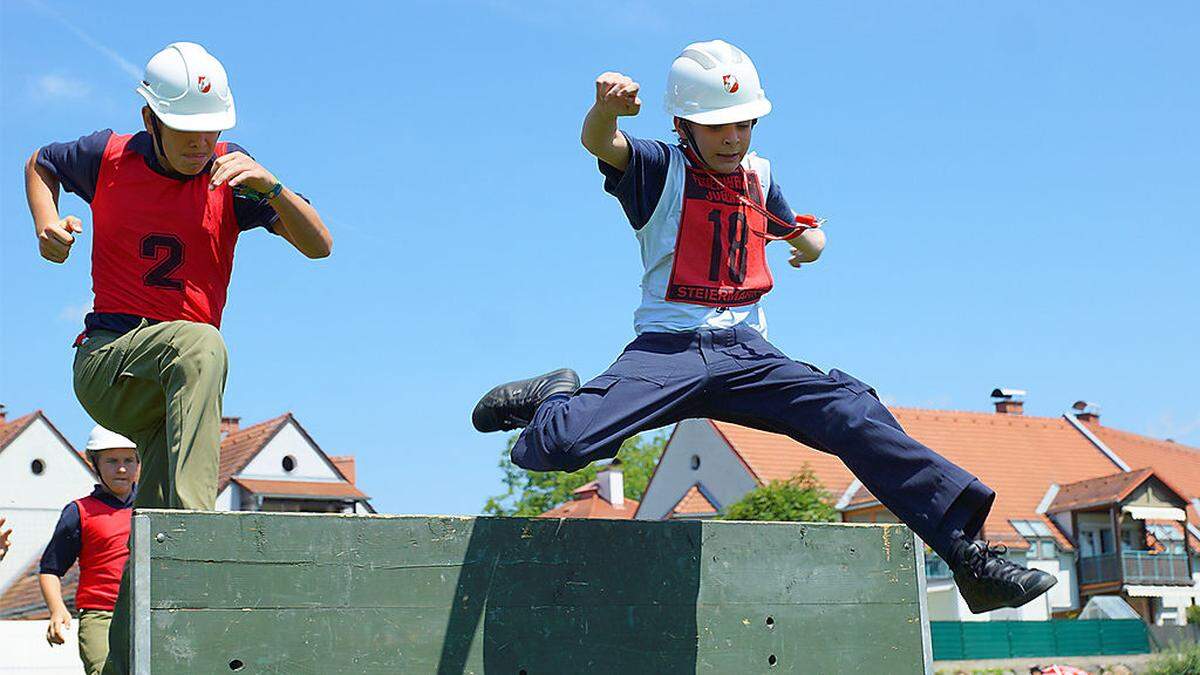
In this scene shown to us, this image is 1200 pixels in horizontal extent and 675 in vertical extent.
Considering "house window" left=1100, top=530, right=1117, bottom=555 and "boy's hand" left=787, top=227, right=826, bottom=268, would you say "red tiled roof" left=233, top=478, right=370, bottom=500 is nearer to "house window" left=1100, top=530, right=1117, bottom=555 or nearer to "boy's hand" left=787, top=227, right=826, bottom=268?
"house window" left=1100, top=530, right=1117, bottom=555

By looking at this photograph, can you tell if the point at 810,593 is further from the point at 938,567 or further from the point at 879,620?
the point at 938,567

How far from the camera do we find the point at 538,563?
4281mm

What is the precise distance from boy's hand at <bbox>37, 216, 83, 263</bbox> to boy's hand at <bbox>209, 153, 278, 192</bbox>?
0.48m

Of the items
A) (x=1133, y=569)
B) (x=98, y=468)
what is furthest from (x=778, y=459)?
(x=98, y=468)

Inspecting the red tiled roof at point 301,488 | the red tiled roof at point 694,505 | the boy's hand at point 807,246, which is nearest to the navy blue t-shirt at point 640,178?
the boy's hand at point 807,246

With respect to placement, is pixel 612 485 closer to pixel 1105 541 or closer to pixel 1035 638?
pixel 1105 541

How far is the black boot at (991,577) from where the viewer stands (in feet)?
13.8

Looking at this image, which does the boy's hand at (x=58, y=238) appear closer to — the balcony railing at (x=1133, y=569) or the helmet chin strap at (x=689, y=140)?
the helmet chin strap at (x=689, y=140)

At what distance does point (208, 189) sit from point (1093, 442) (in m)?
45.3

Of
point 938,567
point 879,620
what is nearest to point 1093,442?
point 938,567

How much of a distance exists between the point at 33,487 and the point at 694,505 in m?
18.5

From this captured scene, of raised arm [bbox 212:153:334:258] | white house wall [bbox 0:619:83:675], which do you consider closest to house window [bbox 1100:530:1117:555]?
white house wall [bbox 0:619:83:675]

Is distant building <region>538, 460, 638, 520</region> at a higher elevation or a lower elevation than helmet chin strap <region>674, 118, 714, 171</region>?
higher

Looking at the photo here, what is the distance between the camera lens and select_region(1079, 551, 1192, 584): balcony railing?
127 ft
